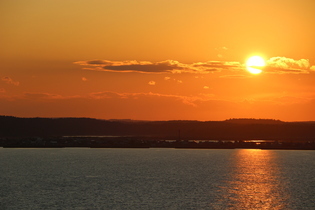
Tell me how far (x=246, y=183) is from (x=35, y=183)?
39984 mm

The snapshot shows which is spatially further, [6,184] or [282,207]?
[6,184]

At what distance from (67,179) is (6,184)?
15.0 meters

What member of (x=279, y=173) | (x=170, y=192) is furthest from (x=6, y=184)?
(x=279, y=173)

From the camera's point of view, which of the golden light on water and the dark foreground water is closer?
the dark foreground water

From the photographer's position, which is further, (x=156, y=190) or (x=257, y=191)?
(x=257, y=191)

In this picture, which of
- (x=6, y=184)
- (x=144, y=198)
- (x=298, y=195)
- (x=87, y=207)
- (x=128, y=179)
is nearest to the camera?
(x=87, y=207)

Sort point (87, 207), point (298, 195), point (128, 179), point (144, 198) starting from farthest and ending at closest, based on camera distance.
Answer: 1. point (128, 179)
2. point (298, 195)
3. point (144, 198)
4. point (87, 207)

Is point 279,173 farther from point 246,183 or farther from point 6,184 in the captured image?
point 6,184

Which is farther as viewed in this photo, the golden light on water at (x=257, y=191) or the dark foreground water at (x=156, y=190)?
the golden light on water at (x=257, y=191)

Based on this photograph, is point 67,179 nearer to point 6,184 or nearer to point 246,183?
point 6,184

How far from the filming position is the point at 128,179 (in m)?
112

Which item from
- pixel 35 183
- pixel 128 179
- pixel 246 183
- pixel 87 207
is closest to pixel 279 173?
pixel 246 183

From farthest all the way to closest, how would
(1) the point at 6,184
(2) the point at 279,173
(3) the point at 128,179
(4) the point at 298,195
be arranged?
(2) the point at 279,173, (3) the point at 128,179, (1) the point at 6,184, (4) the point at 298,195

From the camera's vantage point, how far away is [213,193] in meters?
87.9
